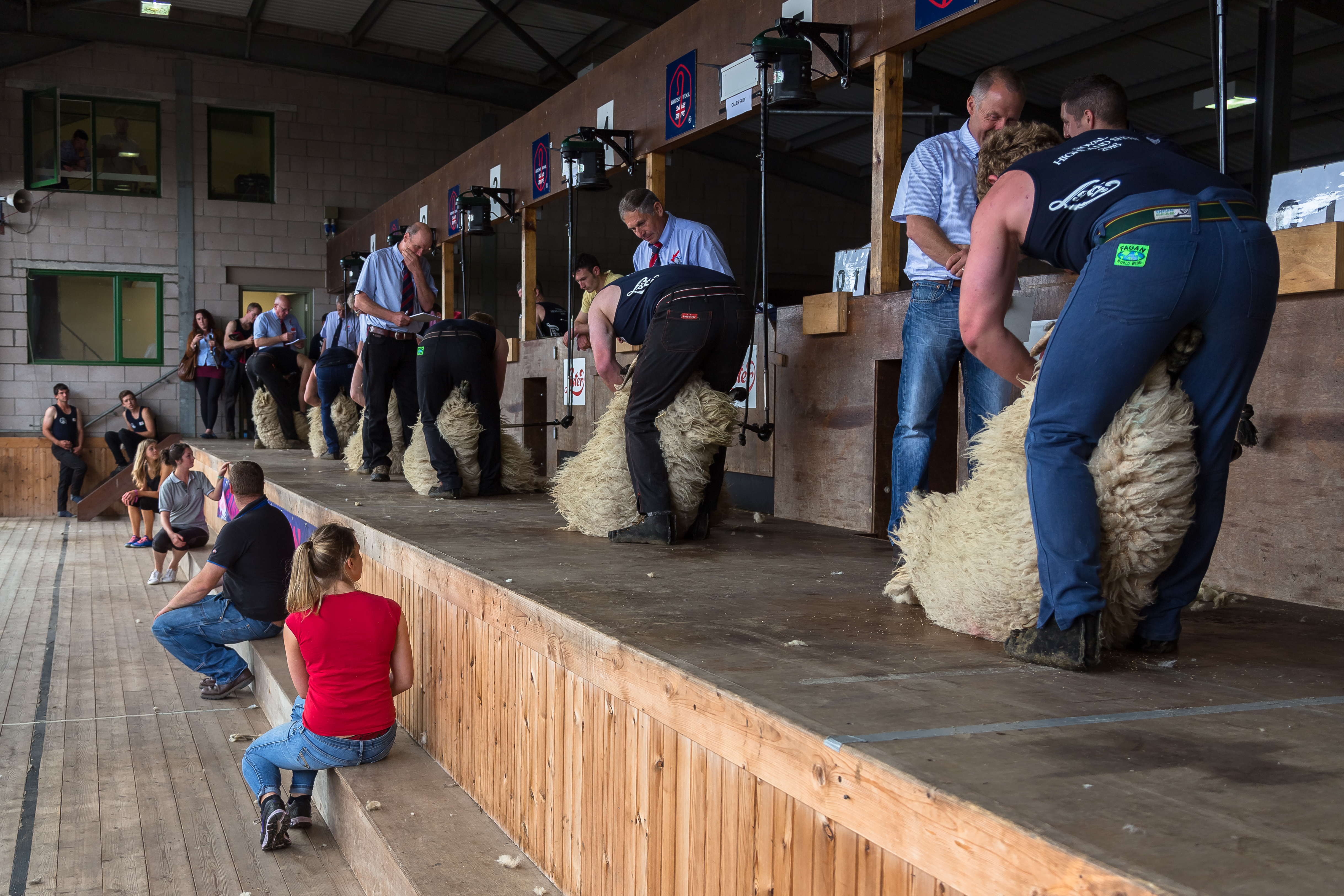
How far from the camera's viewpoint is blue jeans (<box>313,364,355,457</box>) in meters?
8.52

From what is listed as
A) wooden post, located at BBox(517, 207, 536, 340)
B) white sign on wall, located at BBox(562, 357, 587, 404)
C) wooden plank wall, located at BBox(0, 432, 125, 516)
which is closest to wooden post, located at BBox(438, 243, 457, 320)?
wooden post, located at BBox(517, 207, 536, 340)

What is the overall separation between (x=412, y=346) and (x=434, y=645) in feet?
11.3

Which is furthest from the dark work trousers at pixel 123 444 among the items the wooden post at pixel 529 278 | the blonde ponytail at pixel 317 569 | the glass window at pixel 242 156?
the blonde ponytail at pixel 317 569

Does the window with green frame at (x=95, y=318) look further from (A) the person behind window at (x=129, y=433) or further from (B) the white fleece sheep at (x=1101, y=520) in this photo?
(B) the white fleece sheep at (x=1101, y=520)

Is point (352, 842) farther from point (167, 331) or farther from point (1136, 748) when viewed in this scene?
point (167, 331)

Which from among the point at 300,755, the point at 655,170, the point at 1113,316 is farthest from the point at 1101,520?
the point at 655,170

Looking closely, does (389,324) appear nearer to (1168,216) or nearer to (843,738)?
(1168,216)

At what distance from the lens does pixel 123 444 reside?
14305 millimetres

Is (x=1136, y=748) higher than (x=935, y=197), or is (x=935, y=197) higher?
(x=935, y=197)

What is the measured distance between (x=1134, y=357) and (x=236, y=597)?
464cm

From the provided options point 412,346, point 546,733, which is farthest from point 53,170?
point 546,733

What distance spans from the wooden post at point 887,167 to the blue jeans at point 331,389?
5379mm

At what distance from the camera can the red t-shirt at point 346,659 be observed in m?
3.38

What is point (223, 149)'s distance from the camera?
49.7ft
